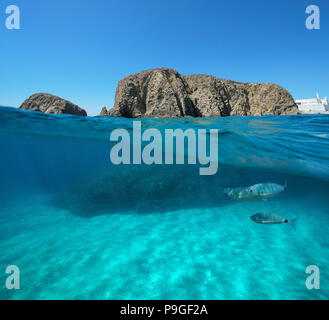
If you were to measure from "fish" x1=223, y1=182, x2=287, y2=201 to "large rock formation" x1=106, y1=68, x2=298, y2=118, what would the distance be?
112ft

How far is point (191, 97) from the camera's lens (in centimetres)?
4331

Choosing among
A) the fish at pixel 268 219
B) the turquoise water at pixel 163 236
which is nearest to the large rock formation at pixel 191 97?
the turquoise water at pixel 163 236

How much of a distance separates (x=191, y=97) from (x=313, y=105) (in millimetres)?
64216

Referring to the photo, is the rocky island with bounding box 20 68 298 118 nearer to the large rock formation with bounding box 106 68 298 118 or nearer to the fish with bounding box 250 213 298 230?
the large rock formation with bounding box 106 68 298 118

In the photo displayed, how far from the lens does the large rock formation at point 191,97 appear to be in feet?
130

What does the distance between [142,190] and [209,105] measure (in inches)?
1388

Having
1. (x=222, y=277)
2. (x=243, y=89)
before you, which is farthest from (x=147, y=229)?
(x=243, y=89)

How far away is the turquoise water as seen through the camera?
4426 mm

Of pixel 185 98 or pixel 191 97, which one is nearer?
pixel 185 98

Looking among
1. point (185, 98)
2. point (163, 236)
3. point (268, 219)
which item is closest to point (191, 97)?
point (185, 98)

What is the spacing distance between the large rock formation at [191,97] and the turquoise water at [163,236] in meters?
27.4

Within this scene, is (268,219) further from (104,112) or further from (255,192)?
(104,112)

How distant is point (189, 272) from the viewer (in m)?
4.89

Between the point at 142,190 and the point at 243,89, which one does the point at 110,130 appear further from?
the point at 243,89
